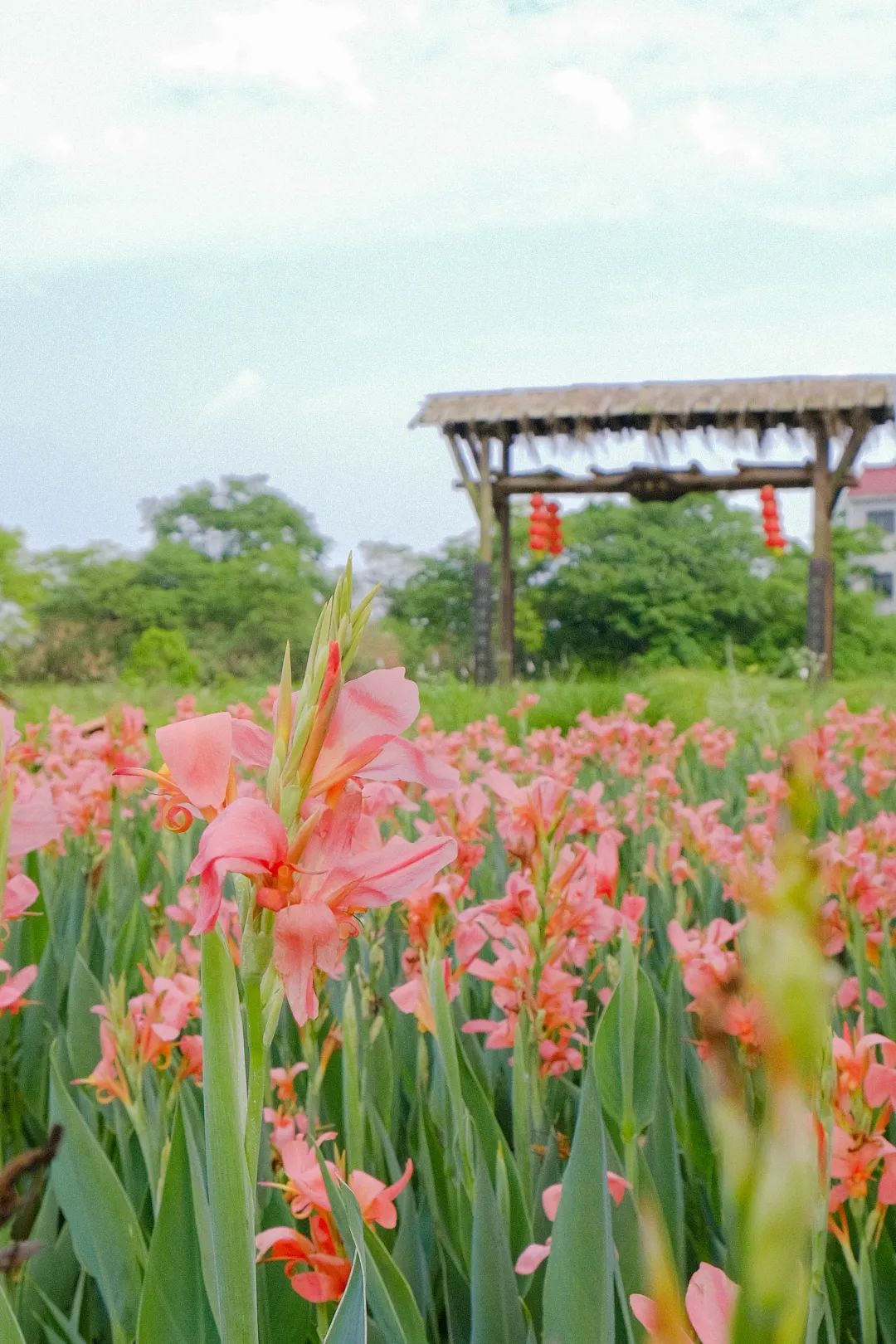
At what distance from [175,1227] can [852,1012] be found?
122 cm

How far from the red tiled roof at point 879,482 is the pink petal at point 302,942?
5290 centimetres

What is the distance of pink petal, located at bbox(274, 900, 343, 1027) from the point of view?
43cm

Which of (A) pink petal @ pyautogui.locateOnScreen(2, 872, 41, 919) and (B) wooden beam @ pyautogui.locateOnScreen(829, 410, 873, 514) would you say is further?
(B) wooden beam @ pyautogui.locateOnScreen(829, 410, 873, 514)

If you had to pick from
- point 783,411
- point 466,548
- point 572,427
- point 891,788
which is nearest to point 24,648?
point 466,548

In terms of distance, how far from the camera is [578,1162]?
72 centimetres

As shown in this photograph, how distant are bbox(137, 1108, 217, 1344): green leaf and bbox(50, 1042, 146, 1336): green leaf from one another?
0.19 meters

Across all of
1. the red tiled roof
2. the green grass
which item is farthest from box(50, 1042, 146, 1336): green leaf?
the red tiled roof

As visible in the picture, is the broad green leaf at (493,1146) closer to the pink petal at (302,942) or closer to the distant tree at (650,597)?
the pink petal at (302,942)

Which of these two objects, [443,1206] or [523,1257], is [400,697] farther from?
[443,1206]

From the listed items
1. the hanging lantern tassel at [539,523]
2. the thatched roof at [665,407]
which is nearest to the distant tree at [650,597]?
the hanging lantern tassel at [539,523]

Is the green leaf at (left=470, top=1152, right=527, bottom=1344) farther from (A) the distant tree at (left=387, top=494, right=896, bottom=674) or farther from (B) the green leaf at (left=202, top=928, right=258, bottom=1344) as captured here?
(A) the distant tree at (left=387, top=494, right=896, bottom=674)

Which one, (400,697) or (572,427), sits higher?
(572,427)

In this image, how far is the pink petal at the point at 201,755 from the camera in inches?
18.1

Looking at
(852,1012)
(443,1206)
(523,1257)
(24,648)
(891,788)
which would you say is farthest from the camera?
(24,648)
